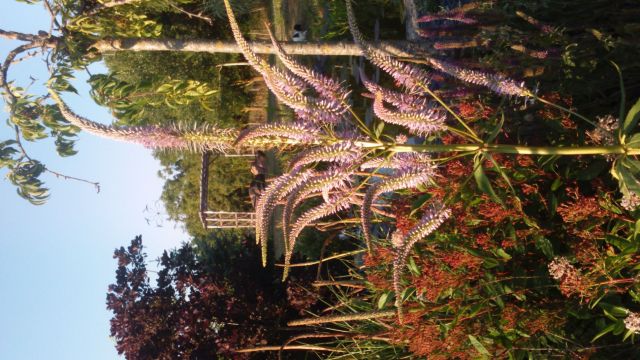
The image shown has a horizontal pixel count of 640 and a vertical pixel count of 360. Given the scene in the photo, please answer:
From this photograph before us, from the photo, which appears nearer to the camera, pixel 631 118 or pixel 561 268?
pixel 631 118

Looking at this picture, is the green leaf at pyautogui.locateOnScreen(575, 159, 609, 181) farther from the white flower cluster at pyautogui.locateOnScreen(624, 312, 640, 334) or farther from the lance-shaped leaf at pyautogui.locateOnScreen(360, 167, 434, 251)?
the lance-shaped leaf at pyautogui.locateOnScreen(360, 167, 434, 251)

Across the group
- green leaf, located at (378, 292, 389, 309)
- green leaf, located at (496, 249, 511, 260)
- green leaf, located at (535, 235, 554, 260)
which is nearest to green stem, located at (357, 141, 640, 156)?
green leaf, located at (535, 235, 554, 260)

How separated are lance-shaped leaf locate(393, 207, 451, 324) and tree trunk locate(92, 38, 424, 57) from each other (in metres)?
2.59

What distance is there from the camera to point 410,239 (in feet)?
8.57

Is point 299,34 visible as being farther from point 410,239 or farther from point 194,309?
point 410,239

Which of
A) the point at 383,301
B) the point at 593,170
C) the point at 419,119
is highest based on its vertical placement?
the point at 419,119

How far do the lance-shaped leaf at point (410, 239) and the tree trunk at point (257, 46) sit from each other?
2587 mm

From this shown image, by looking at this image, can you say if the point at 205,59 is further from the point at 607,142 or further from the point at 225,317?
the point at 607,142

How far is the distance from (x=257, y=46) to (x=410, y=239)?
318cm

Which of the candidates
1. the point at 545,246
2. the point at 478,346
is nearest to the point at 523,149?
the point at 545,246

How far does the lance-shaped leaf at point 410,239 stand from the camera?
2.54 meters

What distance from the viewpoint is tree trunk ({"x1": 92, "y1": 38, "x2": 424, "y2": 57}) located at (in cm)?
520

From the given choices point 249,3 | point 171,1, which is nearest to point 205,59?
point 249,3

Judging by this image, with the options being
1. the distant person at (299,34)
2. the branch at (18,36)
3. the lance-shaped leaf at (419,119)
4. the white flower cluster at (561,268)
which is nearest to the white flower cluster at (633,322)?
the white flower cluster at (561,268)
